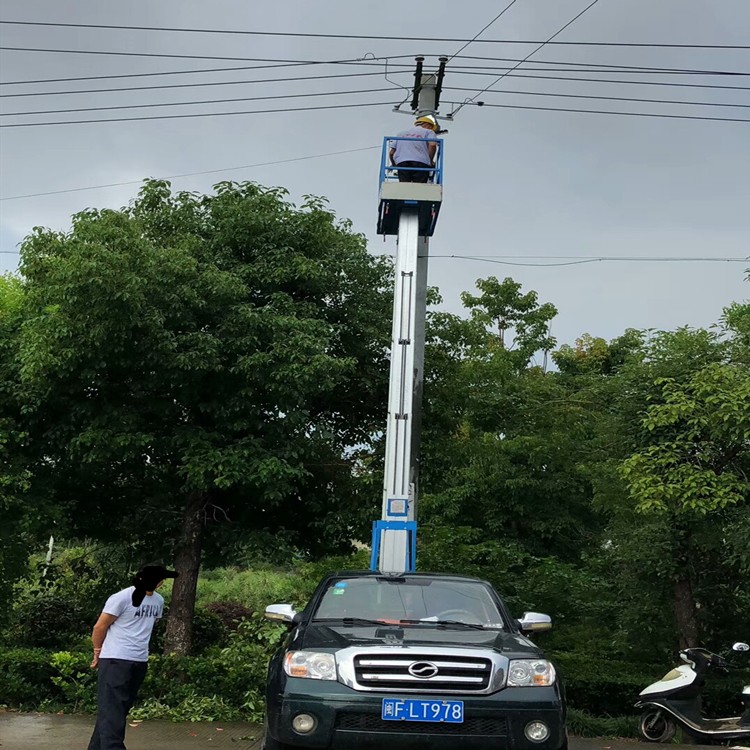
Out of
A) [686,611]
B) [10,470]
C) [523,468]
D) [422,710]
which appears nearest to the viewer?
[422,710]

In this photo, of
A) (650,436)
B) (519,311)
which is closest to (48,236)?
(650,436)

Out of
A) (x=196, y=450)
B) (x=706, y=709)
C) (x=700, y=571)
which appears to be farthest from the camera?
(x=700, y=571)

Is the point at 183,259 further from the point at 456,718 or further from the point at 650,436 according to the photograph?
the point at 456,718

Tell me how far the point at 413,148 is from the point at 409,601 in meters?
7.29

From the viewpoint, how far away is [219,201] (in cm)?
1241

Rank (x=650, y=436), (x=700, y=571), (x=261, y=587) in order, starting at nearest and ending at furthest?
(x=650, y=436) < (x=700, y=571) < (x=261, y=587)

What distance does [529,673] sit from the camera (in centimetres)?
482

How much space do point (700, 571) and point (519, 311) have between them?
1351 centimetres

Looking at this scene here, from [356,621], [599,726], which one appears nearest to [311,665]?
[356,621]

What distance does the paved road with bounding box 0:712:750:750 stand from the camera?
6.79m

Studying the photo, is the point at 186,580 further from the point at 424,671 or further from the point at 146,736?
the point at 424,671

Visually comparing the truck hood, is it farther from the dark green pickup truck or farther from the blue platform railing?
the blue platform railing

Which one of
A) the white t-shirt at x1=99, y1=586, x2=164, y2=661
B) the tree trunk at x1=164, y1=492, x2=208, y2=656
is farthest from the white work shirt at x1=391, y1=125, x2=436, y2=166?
the white t-shirt at x1=99, y1=586, x2=164, y2=661

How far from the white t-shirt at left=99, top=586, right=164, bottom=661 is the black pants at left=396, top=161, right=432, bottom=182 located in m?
7.49
